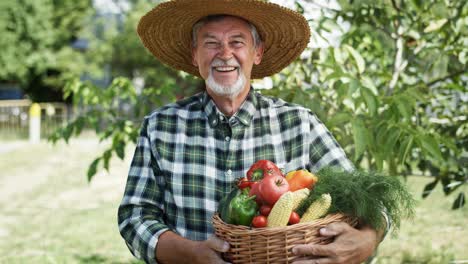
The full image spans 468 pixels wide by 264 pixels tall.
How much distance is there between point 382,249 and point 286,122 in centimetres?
347

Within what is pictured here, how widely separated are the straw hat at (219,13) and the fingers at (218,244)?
0.84m

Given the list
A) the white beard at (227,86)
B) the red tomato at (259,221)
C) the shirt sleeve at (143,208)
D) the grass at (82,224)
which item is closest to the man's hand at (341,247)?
the red tomato at (259,221)

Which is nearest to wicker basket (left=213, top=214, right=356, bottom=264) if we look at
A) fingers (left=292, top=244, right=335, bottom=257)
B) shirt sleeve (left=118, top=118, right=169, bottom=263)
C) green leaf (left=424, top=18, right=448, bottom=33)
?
fingers (left=292, top=244, right=335, bottom=257)

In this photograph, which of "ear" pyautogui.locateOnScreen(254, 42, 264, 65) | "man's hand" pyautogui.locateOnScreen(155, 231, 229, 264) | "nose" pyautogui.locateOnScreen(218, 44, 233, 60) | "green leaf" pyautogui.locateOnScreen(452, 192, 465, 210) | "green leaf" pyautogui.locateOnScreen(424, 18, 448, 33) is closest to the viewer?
"man's hand" pyautogui.locateOnScreen(155, 231, 229, 264)

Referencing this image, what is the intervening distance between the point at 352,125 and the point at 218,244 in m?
1.16

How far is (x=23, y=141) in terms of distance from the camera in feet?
55.5

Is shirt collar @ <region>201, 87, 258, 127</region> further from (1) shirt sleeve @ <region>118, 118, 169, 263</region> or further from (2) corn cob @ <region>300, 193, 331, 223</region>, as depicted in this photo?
(2) corn cob @ <region>300, 193, 331, 223</region>

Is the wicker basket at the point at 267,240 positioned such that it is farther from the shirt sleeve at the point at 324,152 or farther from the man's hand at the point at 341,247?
the shirt sleeve at the point at 324,152

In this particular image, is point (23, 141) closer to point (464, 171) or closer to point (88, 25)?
point (88, 25)

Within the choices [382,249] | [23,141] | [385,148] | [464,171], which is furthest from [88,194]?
[23,141]

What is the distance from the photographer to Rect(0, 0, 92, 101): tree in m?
21.5

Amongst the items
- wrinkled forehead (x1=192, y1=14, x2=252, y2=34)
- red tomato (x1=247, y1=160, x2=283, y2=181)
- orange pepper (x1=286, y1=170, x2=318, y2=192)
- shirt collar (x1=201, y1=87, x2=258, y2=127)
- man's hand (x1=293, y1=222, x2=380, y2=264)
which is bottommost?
man's hand (x1=293, y1=222, x2=380, y2=264)

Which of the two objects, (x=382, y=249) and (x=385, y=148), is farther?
(x=382, y=249)

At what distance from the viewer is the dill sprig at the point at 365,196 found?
173 centimetres
